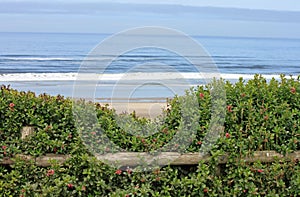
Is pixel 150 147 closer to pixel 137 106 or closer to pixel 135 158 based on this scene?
pixel 135 158

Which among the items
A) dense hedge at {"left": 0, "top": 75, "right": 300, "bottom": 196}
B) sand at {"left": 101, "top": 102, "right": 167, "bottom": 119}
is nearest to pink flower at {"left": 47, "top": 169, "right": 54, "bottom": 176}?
dense hedge at {"left": 0, "top": 75, "right": 300, "bottom": 196}

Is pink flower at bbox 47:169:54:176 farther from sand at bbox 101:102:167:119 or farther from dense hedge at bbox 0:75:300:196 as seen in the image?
sand at bbox 101:102:167:119

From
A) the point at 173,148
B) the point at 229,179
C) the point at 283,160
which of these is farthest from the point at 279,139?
the point at 173,148

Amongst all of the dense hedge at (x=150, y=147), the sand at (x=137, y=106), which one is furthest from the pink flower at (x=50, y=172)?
the sand at (x=137, y=106)

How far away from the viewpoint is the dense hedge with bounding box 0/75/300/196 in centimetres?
480

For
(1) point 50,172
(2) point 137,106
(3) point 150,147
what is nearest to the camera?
(1) point 50,172

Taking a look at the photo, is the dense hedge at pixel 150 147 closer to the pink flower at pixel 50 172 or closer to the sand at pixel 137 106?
the pink flower at pixel 50 172

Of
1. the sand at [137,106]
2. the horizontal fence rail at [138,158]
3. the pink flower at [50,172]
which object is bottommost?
the pink flower at [50,172]

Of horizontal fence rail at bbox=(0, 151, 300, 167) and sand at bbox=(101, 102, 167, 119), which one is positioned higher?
sand at bbox=(101, 102, 167, 119)

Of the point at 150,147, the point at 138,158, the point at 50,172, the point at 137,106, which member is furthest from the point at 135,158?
the point at 137,106

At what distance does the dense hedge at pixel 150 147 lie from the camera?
4797 millimetres

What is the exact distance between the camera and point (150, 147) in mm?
4914

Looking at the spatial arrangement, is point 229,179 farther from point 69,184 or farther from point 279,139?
point 69,184

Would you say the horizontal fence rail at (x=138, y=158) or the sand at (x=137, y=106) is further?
the sand at (x=137, y=106)
